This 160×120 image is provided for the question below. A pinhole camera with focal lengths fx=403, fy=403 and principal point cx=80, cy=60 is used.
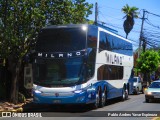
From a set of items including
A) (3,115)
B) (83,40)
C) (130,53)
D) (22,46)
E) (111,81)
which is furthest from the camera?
(130,53)

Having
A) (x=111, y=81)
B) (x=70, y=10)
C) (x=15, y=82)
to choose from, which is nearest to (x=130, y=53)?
(x=111, y=81)

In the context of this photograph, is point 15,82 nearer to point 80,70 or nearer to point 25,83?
point 25,83

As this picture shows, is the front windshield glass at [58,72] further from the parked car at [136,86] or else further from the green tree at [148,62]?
the green tree at [148,62]

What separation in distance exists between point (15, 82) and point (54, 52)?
4.51m

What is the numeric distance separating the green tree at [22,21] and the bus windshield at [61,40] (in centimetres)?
182

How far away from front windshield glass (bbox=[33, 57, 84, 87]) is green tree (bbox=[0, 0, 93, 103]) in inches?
104

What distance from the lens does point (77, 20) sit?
2350cm

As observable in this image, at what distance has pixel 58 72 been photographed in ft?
59.9

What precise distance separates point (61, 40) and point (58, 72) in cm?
154

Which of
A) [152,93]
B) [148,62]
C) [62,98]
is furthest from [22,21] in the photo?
[148,62]

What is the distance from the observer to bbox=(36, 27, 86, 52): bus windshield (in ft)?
60.7

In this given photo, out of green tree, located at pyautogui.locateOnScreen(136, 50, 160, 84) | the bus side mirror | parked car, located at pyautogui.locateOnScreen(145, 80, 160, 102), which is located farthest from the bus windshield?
green tree, located at pyautogui.locateOnScreen(136, 50, 160, 84)

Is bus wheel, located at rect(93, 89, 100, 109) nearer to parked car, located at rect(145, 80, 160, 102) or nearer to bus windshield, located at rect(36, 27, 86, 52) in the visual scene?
bus windshield, located at rect(36, 27, 86, 52)

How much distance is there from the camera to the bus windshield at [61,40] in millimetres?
18516
